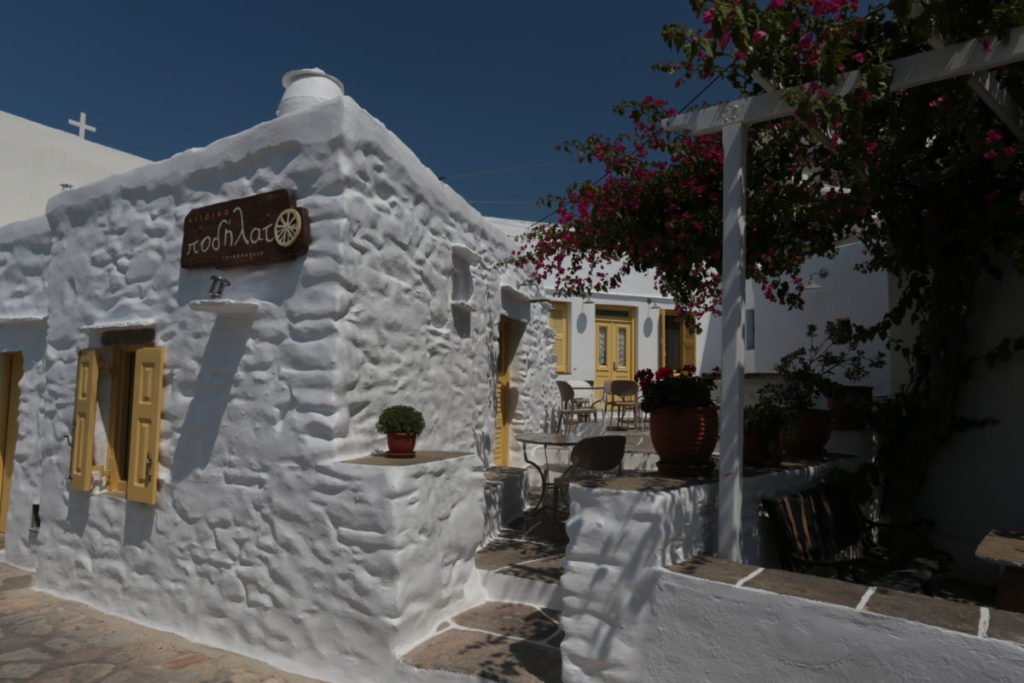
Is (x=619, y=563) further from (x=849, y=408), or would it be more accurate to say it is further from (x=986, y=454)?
(x=986, y=454)

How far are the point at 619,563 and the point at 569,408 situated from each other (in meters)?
7.73

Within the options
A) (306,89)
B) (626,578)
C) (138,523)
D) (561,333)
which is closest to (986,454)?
(626,578)

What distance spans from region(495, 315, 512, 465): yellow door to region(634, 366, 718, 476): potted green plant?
3.96m

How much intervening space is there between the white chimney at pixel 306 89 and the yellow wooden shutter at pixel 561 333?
8.20 meters

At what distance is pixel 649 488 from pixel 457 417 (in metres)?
2.49

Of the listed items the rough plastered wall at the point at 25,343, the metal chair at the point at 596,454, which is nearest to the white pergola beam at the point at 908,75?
the metal chair at the point at 596,454

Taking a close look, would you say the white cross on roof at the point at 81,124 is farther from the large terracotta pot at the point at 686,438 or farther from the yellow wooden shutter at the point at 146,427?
the large terracotta pot at the point at 686,438

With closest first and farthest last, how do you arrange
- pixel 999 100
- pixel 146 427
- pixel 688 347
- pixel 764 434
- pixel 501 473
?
pixel 999 100 < pixel 764 434 < pixel 146 427 < pixel 501 473 < pixel 688 347

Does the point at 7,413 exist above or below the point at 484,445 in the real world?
above

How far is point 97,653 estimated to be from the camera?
403cm

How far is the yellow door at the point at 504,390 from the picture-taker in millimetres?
7586

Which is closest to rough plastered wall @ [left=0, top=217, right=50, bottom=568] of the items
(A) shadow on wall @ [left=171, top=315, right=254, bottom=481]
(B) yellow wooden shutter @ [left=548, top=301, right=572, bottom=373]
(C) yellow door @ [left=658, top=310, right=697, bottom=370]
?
(A) shadow on wall @ [left=171, top=315, right=254, bottom=481]

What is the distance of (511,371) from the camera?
7.74 metres

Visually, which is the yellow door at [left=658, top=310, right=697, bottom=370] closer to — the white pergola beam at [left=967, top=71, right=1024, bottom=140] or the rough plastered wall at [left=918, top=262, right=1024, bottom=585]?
the rough plastered wall at [left=918, top=262, right=1024, bottom=585]
